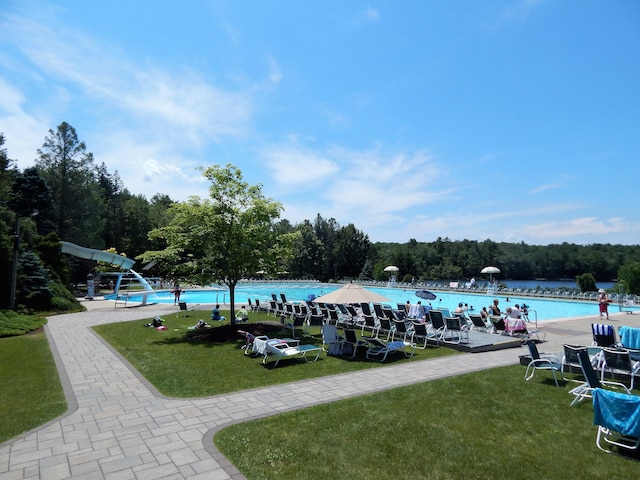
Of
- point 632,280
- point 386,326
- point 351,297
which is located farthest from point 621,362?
point 632,280

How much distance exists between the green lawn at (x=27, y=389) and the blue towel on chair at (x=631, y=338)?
11999mm

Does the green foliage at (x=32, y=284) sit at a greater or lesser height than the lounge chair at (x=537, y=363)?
greater

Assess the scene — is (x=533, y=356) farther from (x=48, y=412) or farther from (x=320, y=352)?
(x=48, y=412)

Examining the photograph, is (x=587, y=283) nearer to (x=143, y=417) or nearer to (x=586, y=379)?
(x=586, y=379)

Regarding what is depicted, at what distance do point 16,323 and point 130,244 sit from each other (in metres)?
40.9

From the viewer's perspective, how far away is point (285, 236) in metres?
13.9

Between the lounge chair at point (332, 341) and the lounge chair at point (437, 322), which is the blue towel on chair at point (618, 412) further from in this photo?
the lounge chair at point (437, 322)

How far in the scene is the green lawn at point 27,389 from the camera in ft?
19.0

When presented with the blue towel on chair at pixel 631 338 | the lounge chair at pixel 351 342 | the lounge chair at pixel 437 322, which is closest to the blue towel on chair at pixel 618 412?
the blue towel on chair at pixel 631 338

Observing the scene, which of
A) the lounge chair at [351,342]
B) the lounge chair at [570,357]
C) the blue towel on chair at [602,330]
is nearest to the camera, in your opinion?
the lounge chair at [570,357]

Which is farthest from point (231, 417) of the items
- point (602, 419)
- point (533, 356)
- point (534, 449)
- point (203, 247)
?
point (203, 247)

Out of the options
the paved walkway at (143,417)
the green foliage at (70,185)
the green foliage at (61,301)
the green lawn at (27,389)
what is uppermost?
the green foliage at (70,185)

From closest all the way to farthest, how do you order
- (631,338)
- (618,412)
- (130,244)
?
(618,412)
(631,338)
(130,244)

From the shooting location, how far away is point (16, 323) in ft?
46.8
